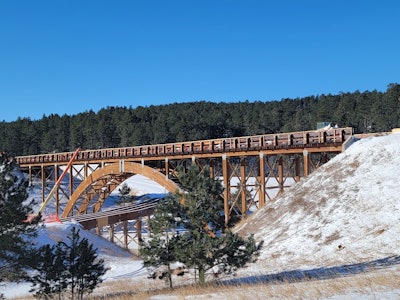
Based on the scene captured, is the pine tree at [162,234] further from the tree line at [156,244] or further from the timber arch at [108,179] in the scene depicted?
the timber arch at [108,179]

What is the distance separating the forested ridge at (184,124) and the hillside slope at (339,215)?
59.0 m

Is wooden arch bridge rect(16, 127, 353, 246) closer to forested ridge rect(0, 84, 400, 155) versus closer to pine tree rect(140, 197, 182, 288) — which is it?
pine tree rect(140, 197, 182, 288)

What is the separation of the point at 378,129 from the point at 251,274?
64586mm

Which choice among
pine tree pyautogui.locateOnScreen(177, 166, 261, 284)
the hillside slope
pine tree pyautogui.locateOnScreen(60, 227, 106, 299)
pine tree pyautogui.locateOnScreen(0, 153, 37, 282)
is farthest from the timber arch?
pine tree pyautogui.locateOnScreen(0, 153, 37, 282)

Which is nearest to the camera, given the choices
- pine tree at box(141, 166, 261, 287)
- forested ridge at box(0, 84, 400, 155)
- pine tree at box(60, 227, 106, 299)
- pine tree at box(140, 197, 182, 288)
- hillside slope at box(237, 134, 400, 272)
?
pine tree at box(60, 227, 106, 299)

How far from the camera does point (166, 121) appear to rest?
108m

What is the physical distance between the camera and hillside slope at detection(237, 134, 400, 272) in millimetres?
18312

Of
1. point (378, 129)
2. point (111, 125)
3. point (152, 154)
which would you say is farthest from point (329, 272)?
point (111, 125)

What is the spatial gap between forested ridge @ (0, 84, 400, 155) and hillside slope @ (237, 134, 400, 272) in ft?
193

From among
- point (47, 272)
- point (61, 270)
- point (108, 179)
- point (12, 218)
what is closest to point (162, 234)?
point (61, 270)

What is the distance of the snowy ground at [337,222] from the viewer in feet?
56.5

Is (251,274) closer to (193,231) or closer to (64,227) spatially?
(193,231)

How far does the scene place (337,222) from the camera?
67.8ft

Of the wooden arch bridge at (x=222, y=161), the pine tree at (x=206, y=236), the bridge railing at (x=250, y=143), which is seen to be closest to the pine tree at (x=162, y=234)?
the pine tree at (x=206, y=236)
